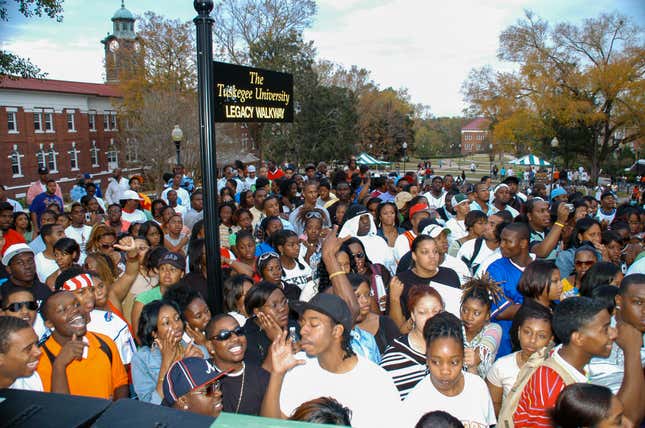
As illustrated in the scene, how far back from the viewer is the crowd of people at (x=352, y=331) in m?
2.77

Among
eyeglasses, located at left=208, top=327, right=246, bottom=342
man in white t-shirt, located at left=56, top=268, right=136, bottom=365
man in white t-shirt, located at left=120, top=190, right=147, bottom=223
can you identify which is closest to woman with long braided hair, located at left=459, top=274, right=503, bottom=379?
eyeglasses, located at left=208, top=327, right=246, bottom=342

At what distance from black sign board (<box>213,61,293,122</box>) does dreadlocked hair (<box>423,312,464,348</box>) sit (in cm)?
214

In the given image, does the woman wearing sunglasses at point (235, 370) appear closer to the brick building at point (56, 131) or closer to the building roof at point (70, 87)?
the brick building at point (56, 131)

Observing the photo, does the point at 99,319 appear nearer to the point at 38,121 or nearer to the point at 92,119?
the point at 38,121


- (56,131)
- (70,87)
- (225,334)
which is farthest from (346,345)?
(70,87)

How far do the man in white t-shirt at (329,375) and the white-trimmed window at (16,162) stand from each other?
40.2 metres

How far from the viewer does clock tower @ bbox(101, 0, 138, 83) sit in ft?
137

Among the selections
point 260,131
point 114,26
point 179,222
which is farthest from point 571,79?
point 114,26

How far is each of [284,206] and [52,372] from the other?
6945 mm

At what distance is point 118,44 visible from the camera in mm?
45312

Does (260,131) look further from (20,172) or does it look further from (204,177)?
(204,177)

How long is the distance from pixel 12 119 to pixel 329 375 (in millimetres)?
40725

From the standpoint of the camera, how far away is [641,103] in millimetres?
26703

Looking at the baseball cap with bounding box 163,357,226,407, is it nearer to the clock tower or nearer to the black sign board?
the black sign board
